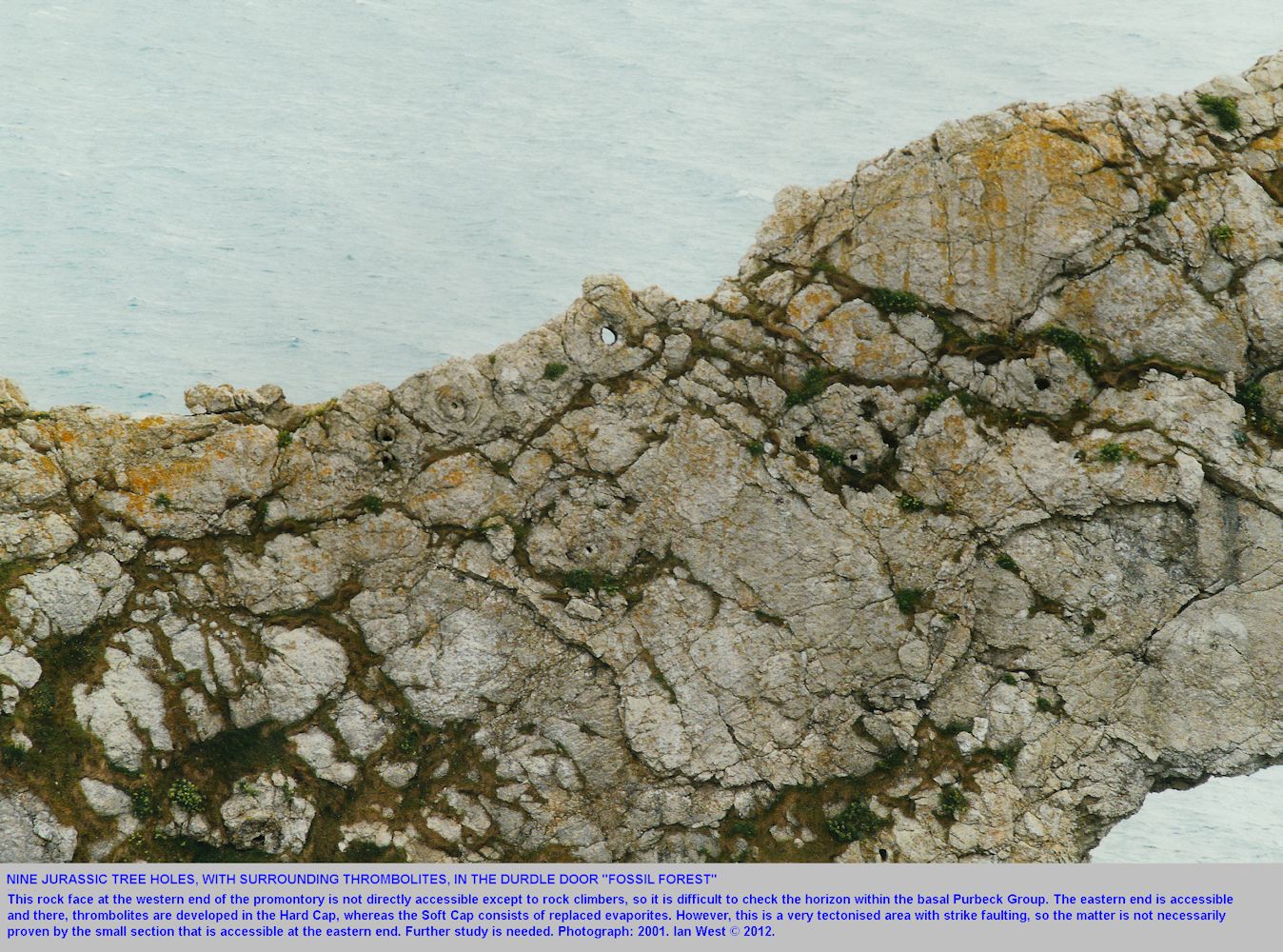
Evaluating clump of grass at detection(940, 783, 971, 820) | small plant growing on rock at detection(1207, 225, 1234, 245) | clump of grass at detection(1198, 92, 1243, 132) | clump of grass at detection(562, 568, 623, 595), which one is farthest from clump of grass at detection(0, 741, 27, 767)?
clump of grass at detection(1198, 92, 1243, 132)

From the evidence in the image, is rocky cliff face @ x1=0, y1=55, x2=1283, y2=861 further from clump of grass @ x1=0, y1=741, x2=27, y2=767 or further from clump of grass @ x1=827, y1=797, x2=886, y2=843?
clump of grass @ x1=0, y1=741, x2=27, y2=767

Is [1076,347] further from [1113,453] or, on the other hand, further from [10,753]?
[10,753]

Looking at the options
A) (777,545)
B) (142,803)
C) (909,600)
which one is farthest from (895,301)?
(142,803)

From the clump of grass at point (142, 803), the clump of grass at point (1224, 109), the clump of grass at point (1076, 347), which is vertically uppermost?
the clump of grass at point (1224, 109)

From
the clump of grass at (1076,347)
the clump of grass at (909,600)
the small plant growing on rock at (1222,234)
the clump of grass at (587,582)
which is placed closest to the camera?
the small plant growing on rock at (1222,234)

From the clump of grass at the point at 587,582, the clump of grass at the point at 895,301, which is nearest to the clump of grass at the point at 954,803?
the clump of grass at the point at 587,582

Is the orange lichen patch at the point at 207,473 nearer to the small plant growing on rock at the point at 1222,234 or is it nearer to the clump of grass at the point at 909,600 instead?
the clump of grass at the point at 909,600
